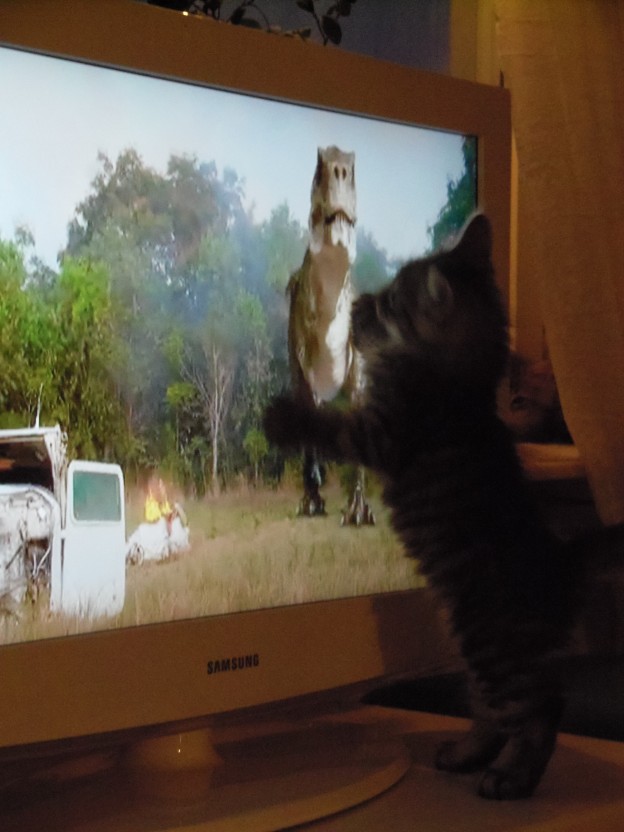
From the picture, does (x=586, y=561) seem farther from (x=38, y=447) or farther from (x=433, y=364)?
(x=38, y=447)

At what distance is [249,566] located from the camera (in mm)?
816

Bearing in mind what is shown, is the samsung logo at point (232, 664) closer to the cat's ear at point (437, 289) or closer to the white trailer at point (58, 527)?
the white trailer at point (58, 527)

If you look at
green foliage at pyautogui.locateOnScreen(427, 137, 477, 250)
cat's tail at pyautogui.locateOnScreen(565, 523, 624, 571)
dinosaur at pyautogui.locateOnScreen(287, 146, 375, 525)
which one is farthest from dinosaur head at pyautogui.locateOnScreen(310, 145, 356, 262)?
cat's tail at pyautogui.locateOnScreen(565, 523, 624, 571)

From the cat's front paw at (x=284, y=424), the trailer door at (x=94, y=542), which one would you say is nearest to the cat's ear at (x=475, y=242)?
the cat's front paw at (x=284, y=424)

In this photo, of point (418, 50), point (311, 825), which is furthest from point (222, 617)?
point (418, 50)

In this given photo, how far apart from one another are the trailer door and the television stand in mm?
162

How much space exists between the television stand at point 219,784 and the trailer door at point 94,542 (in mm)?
162

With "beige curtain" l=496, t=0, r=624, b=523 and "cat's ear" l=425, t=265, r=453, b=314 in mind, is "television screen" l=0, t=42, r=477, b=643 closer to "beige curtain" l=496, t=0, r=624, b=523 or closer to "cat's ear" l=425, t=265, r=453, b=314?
"cat's ear" l=425, t=265, r=453, b=314

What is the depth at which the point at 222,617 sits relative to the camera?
80 cm

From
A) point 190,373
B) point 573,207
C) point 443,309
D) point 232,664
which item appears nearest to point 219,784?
point 232,664

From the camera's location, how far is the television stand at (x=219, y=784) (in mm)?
753

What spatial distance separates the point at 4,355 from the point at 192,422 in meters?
0.16

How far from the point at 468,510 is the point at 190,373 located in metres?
0.28

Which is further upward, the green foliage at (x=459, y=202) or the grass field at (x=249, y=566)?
the green foliage at (x=459, y=202)
